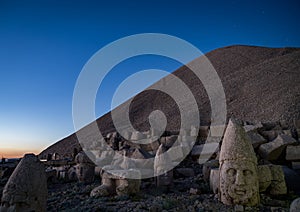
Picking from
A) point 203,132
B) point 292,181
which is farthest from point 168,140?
point 292,181

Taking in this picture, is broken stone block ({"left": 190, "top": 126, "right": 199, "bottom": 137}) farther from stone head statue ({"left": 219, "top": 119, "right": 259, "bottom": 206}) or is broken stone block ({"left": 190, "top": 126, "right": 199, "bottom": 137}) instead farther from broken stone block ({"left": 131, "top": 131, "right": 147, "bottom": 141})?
stone head statue ({"left": 219, "top": 119, "right": 259, "bottom": 206})

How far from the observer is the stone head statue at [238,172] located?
498cm

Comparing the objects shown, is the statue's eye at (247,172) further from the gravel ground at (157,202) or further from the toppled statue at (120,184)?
the toppled statue at (120,184)

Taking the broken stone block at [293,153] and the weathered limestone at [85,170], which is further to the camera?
the weathered limestone at [85,170]

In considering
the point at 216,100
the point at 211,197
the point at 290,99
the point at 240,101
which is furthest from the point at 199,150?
the point at 216,100

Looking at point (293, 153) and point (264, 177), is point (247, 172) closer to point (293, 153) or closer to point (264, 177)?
point (264, 177)

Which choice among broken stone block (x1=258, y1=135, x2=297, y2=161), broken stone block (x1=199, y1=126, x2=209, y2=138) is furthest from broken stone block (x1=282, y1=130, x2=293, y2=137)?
broken stone block (x1=199, y1=126, x2=209, y2=138)

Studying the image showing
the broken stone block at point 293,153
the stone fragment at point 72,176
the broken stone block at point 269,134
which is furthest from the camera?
the stone fragment at point 72,176

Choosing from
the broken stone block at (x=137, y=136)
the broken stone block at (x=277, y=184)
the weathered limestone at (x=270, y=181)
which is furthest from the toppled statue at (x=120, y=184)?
the broken stone block at (x=137, y=136)

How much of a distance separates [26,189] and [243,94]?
28.1 metres

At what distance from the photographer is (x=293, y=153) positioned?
8.26 metres

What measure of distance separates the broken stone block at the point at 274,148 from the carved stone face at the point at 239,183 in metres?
3.64

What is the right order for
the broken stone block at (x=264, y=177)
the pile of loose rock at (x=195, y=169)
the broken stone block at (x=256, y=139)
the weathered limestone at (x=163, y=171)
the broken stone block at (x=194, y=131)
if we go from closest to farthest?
the pile of loose rock at (x=195, y=169)
the broken stone block at (x=264, y=177)
the weathered limestone at (x=163, y=171)
the broken stone block at (x=256, y=139)
the broken stone block at (x=194, y=131)

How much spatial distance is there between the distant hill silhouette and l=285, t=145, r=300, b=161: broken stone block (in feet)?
17.3
